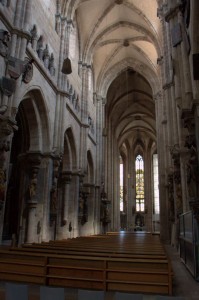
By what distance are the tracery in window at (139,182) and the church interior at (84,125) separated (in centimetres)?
1446

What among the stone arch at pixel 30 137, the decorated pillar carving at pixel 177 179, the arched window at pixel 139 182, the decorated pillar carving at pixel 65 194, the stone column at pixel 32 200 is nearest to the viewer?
the decorated pillar carving at pixel 177 179

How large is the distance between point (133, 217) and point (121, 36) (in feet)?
97.1

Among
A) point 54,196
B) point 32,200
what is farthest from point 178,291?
point 54,196

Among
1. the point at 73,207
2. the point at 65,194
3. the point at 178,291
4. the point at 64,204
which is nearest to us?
the point at 178,291

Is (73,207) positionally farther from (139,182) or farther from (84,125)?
(139,182)

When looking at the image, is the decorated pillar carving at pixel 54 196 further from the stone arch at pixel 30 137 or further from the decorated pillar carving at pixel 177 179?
the decorated pillar carving at pixel 177 179

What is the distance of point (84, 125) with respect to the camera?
20672 millimetres

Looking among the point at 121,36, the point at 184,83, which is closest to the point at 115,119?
the point at 121,36

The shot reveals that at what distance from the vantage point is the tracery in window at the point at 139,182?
4703 cm

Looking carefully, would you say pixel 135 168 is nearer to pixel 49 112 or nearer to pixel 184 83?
pixel 49 112

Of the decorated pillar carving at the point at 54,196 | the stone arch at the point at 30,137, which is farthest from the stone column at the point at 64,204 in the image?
the stone arch at the point at 30,137

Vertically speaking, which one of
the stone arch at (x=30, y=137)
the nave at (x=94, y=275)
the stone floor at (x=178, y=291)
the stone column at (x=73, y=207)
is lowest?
the stone floor at (x=178, y=291)

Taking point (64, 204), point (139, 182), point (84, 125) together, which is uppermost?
point (84, 125)

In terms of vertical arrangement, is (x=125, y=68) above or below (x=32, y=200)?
above
